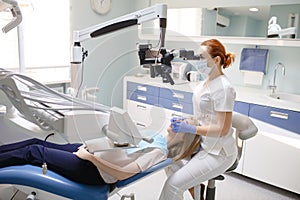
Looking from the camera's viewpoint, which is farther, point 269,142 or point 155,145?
point 269,142

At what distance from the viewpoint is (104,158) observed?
1534 mm

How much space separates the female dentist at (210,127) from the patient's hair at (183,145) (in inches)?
1.6

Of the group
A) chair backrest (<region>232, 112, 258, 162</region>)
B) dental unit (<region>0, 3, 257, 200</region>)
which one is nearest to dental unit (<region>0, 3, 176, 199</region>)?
dental unit (<region>0, 3, 257, 200</region>)

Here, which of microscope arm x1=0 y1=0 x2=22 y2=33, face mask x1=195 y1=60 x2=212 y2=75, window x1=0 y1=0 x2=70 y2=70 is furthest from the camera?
window x1=0 y1=0 x2=70 y2=70

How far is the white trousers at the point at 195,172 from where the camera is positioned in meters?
1.75

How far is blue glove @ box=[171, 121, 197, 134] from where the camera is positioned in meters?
1.74

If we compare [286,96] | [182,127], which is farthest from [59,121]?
[286,96]

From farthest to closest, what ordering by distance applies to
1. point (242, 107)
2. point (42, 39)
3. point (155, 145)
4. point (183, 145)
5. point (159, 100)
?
point (42, 39)
point (242, 107)
point (159, 100)
point (183, 145)
point (155, 145)

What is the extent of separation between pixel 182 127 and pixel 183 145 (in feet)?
0.50

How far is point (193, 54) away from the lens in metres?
1.84

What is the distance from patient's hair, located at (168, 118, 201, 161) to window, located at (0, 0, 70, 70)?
6.92 ft

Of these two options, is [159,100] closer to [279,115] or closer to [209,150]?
[209,150]

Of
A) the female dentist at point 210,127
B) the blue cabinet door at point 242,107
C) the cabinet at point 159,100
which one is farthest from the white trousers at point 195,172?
the blue cabinet door at point 242,107

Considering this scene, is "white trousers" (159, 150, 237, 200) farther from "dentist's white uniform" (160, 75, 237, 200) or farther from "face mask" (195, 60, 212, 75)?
"face mask" (195, 60, 212, 75)
